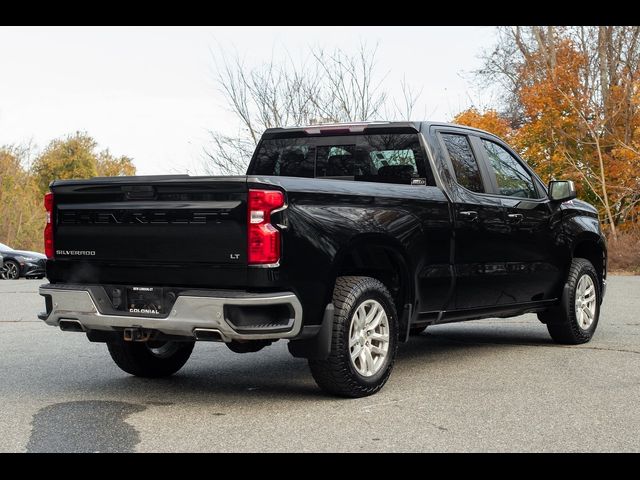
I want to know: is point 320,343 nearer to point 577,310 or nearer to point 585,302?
point 577,310

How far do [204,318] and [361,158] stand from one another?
7.94 ft

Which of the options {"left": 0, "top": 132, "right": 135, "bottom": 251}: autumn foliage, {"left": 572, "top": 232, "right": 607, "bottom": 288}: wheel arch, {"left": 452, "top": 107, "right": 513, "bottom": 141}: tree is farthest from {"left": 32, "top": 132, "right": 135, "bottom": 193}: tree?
{"left": 572, "top": 232, "right": 607, "bottom": 288}: wheel arch

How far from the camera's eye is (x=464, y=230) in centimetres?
771

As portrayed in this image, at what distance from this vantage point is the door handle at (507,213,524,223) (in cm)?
832

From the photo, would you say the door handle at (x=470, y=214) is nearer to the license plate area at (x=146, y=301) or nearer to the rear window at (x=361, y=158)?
the rear window at (x=361, y=158)

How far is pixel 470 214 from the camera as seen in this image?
25.5ft

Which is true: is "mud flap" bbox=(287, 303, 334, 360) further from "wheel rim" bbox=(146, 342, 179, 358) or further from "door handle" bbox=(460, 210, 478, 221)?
"door handle" bbox=(460, 210, 478, 221)

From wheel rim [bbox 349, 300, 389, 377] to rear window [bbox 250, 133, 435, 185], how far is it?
1.34m

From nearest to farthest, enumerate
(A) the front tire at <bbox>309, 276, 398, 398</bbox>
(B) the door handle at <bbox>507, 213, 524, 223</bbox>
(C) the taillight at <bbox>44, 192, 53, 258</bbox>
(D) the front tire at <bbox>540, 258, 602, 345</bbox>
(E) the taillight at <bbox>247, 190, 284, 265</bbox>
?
(E) the taillight at <bbox>247, 190, 284, 265</bbox>
(A) the front tire at <bbox>309, 276, 398, 398</bbox>
(C) the taillight at <bbox>44, 192, 53, 258</bbox>
(B) the door handle at <bbox>507, 213, 524, 223</bbox>
(D) the front tire at <bbox>540, 258, 602, 345</bbox>

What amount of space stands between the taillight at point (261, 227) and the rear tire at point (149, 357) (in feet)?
6.24

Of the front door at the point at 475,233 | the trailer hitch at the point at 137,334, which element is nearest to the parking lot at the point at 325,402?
the trailer hitch at the point at 137,334

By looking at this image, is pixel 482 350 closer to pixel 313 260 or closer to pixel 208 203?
pixel 313 260

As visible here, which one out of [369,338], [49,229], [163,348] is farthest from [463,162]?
[49,229]
